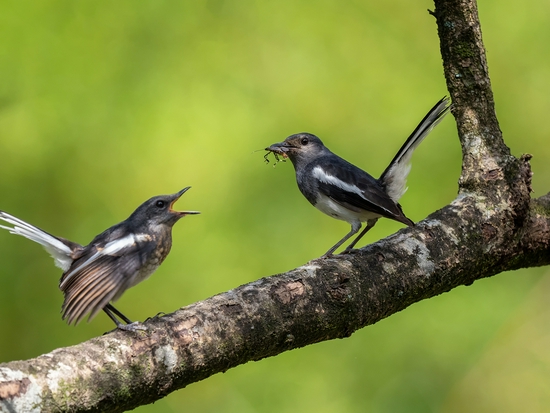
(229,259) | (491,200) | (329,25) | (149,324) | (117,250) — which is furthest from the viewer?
(329,25)

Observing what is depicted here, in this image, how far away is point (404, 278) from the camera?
Answer: 8.80ft

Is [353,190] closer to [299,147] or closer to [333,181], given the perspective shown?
[333,181]

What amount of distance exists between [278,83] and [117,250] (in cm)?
289

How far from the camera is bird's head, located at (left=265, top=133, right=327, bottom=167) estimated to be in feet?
12.9

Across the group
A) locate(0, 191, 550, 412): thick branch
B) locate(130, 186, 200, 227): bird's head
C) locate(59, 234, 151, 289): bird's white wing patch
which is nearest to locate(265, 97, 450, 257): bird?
locate(0, 191, 550, 412): thick branch

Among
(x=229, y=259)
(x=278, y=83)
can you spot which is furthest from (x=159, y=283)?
(x=278, y=83)

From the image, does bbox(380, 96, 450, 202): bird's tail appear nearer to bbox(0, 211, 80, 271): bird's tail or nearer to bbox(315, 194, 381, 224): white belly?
bbox(315, 194, 381, 224): white belly

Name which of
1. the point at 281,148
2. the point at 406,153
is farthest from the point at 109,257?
the point at 406,153

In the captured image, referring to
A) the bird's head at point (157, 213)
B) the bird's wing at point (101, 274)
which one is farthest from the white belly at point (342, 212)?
the bird's wing at point (101, 274)

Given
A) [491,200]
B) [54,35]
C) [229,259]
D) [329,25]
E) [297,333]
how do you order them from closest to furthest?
[297,333] < [491,200] < [229,259] < [54,35] < [329,25]

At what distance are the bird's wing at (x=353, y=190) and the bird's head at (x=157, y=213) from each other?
1012 millimetres

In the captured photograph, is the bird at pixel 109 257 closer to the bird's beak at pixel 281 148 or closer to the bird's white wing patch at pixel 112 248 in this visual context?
the bird's white wing patch at pixel 112 248

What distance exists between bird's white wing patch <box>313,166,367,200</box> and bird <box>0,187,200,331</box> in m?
1.04

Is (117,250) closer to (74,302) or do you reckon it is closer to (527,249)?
(74,302)
